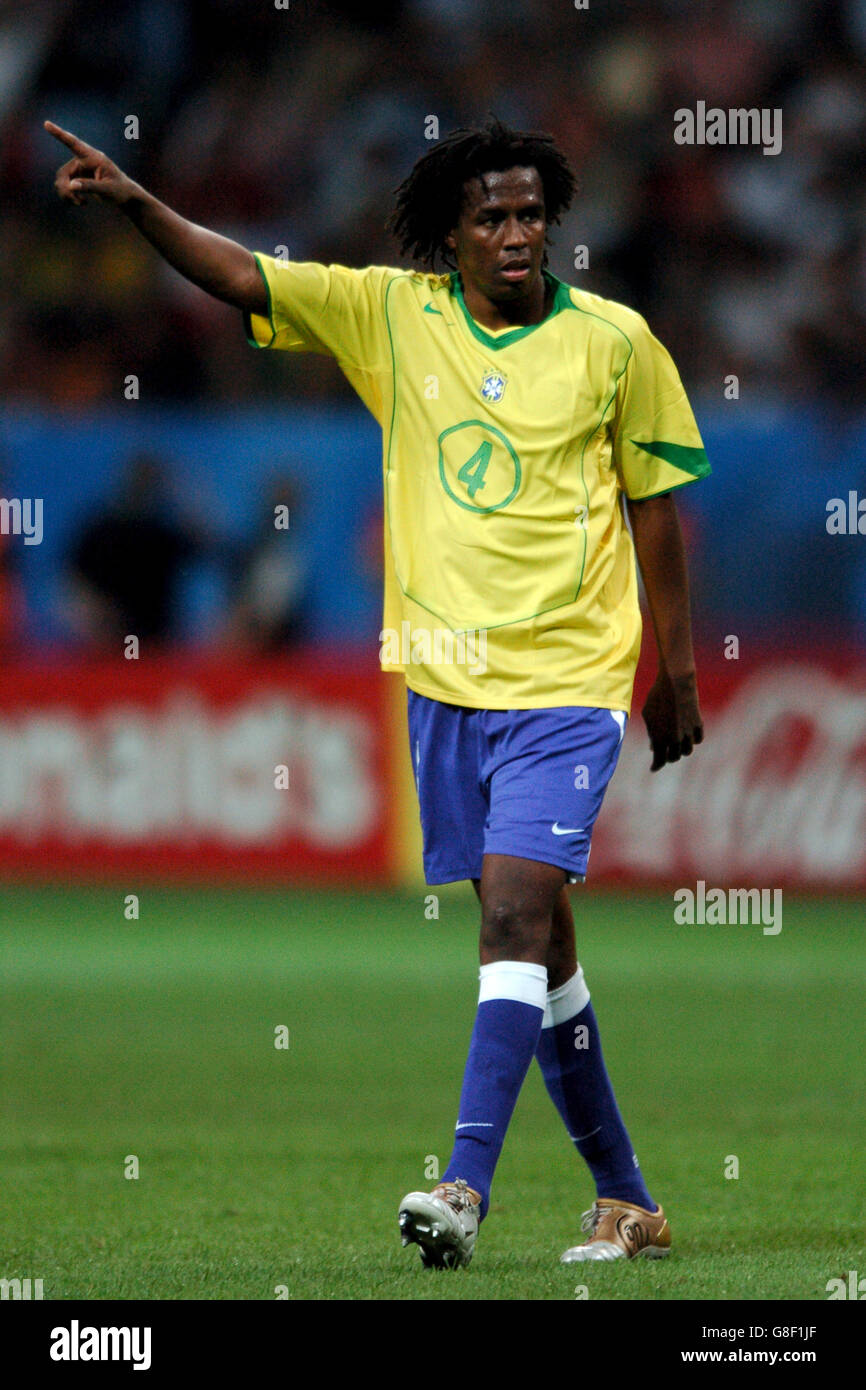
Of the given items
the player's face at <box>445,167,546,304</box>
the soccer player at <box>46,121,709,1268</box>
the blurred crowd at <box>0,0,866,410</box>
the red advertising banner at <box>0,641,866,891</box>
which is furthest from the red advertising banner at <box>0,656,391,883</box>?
the player's face at <box>445,167,546,304</box>

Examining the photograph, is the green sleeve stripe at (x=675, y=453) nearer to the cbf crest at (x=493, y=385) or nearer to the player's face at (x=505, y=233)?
the cbf crest at (x=493, y=385)

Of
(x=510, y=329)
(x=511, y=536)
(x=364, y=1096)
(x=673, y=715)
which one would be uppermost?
(x=510, y=329)

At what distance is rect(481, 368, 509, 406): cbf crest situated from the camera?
4707 mm

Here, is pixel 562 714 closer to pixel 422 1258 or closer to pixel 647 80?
pixel 422 1258

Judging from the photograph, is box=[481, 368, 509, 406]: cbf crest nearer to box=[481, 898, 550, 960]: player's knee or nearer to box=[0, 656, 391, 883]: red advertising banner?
box=[481, 898, 550, 960]: player's knee

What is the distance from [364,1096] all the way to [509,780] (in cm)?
299

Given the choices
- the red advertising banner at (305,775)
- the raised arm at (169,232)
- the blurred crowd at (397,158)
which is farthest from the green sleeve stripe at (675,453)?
the blurred crowd at (397,158)

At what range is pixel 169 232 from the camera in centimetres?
457

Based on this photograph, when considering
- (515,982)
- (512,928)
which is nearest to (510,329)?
(512,928)

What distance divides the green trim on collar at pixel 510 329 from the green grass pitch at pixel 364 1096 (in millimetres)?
1969

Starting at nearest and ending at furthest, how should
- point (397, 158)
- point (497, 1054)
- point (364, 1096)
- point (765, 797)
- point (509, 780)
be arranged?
1. point (497, 1054)
2. point (509, 780)
3. point (364, 1096)
4. point (765, 797)
5. point (397, 158)

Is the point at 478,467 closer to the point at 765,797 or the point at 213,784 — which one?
the point at 765,797

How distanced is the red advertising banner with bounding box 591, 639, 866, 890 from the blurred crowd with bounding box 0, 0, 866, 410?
2.72 metres
